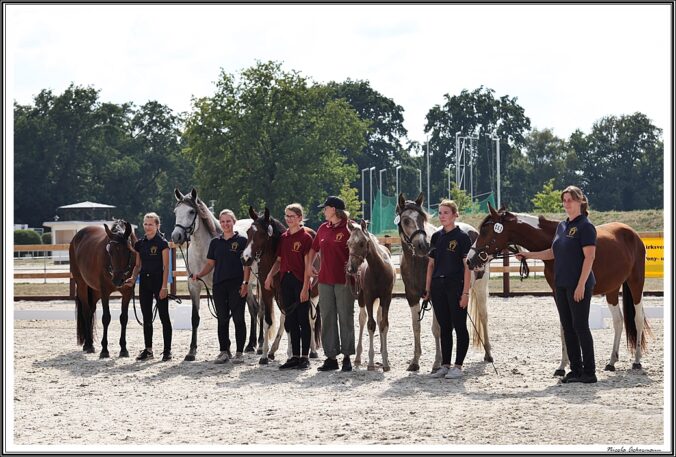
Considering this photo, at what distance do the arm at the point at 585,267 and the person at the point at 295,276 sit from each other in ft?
8.94

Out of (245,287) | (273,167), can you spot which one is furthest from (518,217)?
(273,167)

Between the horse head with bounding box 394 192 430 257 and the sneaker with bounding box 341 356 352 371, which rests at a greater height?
the horse head with bounding box 394 192 430 257

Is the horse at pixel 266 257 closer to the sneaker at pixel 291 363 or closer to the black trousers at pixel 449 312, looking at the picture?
the sneaker at pixel 291 363

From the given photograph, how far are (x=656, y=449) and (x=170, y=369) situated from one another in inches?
218

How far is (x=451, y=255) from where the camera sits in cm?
887

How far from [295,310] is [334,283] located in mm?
641

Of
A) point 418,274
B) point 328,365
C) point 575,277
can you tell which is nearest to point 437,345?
point 418,274

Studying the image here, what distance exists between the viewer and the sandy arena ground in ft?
21.3

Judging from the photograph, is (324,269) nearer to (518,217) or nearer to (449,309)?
(449,309)

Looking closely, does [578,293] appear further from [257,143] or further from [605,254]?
[257,143]

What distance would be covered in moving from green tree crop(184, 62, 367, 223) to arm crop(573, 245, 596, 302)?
117ft

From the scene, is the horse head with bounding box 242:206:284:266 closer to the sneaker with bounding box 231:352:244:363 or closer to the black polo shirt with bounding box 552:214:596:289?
the sneaker with bounding box 231:352:244:363

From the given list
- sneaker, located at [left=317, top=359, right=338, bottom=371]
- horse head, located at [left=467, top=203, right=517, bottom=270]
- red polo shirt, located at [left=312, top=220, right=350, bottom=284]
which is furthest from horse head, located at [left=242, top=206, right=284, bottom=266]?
horse head, located at [left=467, top=203, right=517, bottom=270]

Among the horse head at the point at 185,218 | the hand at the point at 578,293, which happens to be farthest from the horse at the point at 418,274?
the horse head at the point at 185,218
